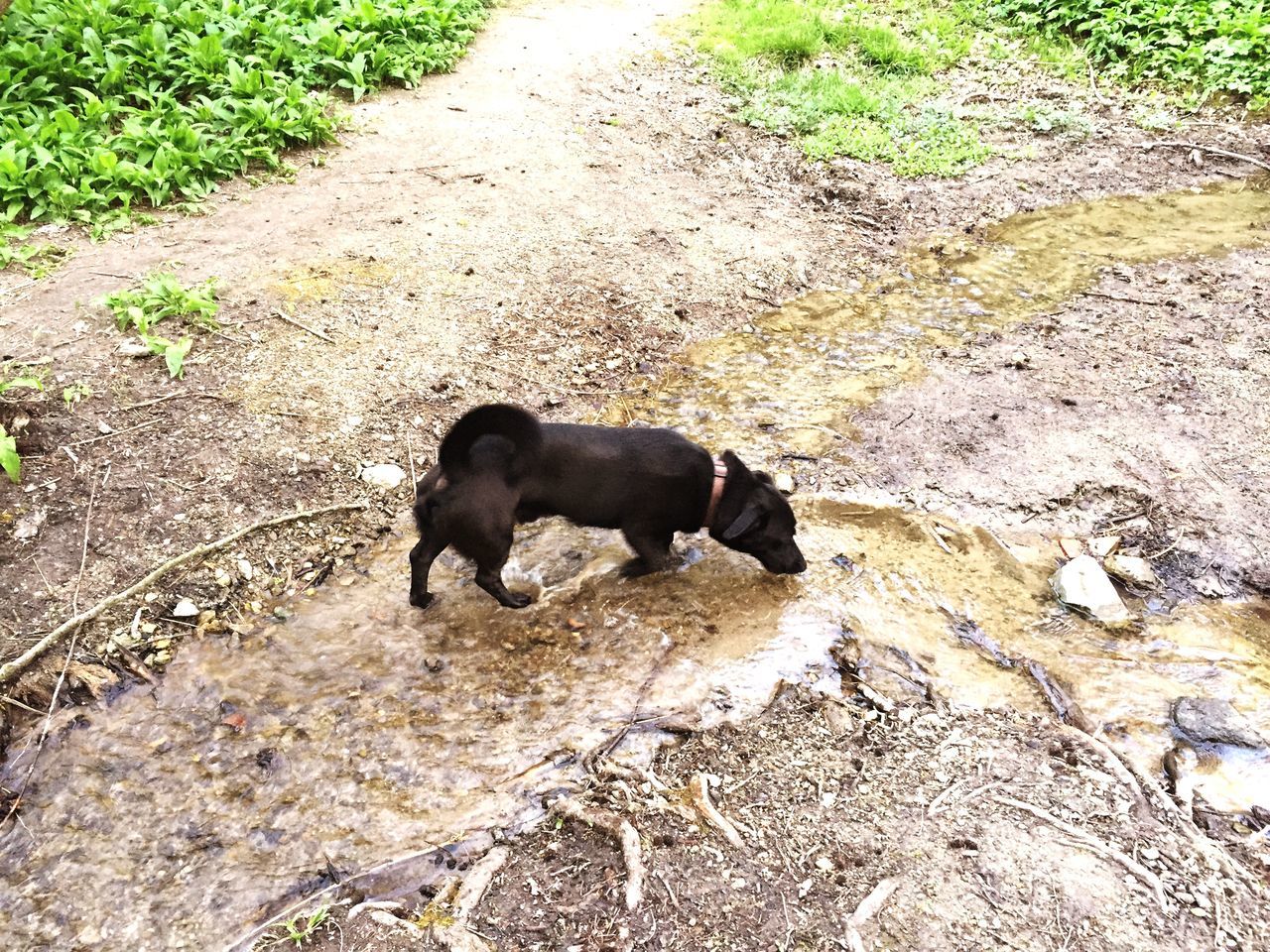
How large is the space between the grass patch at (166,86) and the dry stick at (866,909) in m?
7.59

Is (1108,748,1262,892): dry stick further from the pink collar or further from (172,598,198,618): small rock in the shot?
(172,598,198,618): small rock

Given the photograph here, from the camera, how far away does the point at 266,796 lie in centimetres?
334

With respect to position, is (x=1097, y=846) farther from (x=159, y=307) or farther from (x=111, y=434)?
(x=159, y=307)

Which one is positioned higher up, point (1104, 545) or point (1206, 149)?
point (1206, 149)

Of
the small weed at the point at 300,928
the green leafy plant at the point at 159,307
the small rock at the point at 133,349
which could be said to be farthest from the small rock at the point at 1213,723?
the small rock at the point at 133,349

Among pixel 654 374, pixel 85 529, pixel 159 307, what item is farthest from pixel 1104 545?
pixel 159 307

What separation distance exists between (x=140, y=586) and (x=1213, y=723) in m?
5.05

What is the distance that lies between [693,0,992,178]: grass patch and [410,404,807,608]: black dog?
19.2ft

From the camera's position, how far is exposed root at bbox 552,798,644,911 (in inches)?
115

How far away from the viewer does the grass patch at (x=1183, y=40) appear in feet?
32.7

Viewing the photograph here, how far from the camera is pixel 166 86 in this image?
8.37m

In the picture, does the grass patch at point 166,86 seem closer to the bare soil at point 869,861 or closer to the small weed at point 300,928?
the small weed at point 300,928

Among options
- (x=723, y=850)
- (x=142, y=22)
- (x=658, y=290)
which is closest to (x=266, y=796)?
(x=723, y=850)

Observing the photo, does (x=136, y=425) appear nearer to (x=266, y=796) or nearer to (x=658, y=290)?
(x=266, y=796)
